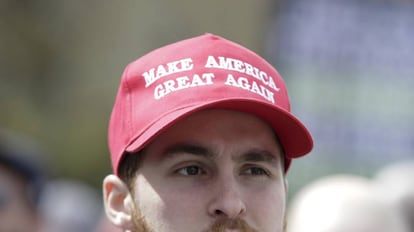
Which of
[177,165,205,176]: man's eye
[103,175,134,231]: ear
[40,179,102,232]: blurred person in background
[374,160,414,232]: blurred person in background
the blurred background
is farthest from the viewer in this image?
the blurred background

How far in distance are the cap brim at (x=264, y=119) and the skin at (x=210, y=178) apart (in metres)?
0.04

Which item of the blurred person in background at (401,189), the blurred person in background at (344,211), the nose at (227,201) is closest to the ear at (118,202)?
the nose at (227,201)

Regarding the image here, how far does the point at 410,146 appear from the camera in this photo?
38.9 ft

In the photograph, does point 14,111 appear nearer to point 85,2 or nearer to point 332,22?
point 85,2

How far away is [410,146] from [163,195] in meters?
8.62

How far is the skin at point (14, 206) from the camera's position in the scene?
19.6 feet

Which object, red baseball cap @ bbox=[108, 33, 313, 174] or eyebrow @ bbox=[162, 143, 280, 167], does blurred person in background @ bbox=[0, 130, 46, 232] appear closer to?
red baseball cap @ bbox=[108, 33, 313, 174]

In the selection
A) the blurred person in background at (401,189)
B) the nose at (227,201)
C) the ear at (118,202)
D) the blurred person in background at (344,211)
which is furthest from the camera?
the blurred person in background at (401,189)

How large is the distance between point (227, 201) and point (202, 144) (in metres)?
0.21

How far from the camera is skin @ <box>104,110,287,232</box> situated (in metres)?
3.44

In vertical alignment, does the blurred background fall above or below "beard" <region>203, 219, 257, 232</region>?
above

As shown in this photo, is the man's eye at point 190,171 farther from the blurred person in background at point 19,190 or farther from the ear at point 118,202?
the blurred person in background at point 19,190

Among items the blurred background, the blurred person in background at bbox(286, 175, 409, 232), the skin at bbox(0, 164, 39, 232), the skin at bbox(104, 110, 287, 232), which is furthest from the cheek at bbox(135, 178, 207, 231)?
the blurred background

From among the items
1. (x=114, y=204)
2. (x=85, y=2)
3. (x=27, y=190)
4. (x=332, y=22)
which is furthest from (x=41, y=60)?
(x=114, y=204)
